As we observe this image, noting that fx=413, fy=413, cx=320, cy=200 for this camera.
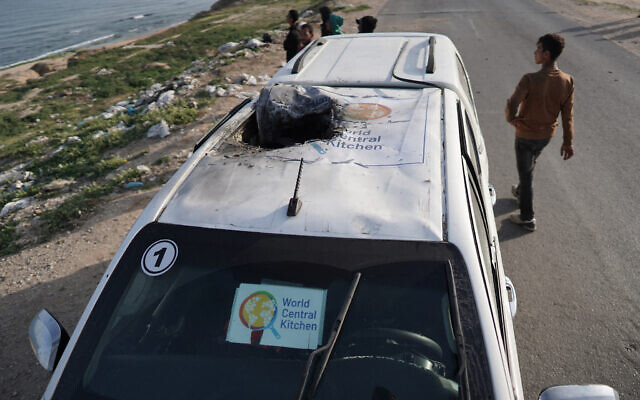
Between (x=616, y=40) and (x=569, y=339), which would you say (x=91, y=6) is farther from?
(x=569, y=339)

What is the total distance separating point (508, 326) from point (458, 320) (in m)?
0.49

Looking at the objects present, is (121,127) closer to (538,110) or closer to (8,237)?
(8,237)

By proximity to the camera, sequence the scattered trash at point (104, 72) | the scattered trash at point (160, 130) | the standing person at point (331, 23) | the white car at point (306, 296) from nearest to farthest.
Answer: the white car at point (306, 296)
the scattered trash at point (160, 130)
the standing person at point (331, 23)
the scattered trash at point (104, 72)

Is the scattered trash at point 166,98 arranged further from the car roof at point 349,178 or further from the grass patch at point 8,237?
the car roof at point 349,178

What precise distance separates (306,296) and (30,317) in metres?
3.28

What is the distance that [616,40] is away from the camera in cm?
1154

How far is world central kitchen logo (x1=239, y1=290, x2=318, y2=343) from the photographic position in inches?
67.5

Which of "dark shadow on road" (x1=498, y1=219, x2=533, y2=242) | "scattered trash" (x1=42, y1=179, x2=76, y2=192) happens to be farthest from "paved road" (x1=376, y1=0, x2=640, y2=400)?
"scattered trash" (x1=42, y1=179, x2=76, y2=192)

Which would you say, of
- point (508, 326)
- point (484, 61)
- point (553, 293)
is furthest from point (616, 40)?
point (508, 326)

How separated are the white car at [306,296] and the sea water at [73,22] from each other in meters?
32.4

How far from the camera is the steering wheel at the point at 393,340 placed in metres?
1.68

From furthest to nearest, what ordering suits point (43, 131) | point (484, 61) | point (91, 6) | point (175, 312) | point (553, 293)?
1. point (91, 6)
2. point (43, 131)
3. point (484, 61)
4. point (553, 293)
5. point (175, 312)

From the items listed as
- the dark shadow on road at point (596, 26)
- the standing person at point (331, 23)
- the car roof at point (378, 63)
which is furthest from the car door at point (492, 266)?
the dark shadow on road at point (596, 26)

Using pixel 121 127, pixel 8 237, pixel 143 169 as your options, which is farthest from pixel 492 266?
pixel 121 127
